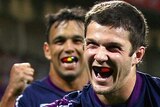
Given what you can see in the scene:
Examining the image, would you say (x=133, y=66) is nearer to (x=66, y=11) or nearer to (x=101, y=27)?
(x=101, y=27)

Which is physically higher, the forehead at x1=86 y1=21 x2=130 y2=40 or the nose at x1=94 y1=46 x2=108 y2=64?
the forehead at x1=86 y1=21 x2=130 y2=40

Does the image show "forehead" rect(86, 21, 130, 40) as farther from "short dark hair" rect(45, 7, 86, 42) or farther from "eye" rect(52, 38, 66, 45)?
"short dark hair" rect(45, 7, 86, 42)

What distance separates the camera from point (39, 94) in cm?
440

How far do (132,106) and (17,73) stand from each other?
1.12m

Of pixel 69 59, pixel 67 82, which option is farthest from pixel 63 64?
pixel 67 82

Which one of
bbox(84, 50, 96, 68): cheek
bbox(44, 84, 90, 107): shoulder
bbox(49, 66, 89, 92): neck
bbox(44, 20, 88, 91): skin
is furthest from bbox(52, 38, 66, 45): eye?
bbox(84, 50, 96, 68): cheek

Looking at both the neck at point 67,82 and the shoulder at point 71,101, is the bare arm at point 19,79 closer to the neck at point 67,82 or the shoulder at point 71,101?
the neck at point 67,82

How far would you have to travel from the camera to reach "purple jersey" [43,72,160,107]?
314cm

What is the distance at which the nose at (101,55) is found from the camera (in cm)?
297

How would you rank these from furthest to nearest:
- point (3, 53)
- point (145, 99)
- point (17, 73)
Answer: point (3, 53) → point (17, 73) → point (145, 99)

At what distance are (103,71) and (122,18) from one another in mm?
315

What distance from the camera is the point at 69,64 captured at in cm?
445

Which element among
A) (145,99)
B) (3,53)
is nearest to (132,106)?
(145,99)

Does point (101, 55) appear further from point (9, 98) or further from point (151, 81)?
point (9, 98)
